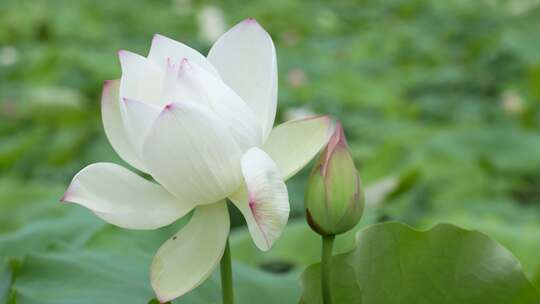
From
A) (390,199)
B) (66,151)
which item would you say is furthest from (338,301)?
(66,151)

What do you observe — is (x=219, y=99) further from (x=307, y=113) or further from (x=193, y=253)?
(x=307, y=113)

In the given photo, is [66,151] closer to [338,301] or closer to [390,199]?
[390,199]

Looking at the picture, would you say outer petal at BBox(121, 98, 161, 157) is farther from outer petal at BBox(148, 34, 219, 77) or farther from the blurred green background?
the blurred green background

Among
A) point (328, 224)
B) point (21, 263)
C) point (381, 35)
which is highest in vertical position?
point (328, 224)

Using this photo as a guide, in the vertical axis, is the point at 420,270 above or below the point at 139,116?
below

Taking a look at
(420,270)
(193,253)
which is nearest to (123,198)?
(193,253)

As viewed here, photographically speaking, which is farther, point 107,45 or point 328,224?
point 107,45
